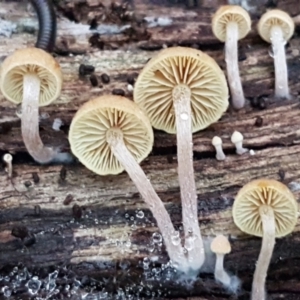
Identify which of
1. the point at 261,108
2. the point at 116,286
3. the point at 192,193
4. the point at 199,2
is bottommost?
the point at 116,286

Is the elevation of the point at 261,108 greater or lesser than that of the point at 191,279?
greater

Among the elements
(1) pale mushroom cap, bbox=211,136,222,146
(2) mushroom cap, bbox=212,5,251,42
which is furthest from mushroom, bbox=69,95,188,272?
(2) mushroom cap, bbox=212,5,251,42

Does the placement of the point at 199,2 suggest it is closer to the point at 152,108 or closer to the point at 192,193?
the point at 152,108

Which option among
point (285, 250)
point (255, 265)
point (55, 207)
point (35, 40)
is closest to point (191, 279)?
point (255, 265)

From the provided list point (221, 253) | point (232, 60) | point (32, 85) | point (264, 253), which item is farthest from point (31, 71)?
point (264, 253)

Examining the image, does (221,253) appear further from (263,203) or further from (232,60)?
(232,60)

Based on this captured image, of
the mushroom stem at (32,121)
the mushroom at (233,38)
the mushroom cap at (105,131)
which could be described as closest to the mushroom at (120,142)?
the mushroom cap at (105,131)

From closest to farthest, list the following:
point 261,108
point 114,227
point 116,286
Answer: point 116,286, point 114,227, point 261,108
